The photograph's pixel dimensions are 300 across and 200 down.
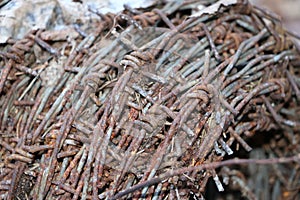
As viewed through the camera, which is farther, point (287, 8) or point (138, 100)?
point (287, 8)

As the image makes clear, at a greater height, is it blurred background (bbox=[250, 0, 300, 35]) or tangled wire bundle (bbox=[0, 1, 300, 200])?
tangled wire bundle (bbox=[0, 1, 300, 200])

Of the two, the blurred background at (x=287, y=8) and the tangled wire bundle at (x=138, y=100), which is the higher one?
the tangled wire bundle at (x=138, y=100)

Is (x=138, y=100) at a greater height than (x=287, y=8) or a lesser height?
greater

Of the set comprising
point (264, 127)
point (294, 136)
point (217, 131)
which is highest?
point (217, 131)

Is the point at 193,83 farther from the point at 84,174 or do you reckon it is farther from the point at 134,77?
the point at 84,174

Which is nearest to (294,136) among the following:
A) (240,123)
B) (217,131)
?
(240,123)

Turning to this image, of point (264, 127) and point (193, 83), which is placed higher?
point (193, 83)

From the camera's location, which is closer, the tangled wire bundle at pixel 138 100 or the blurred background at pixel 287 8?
the tangled wire bundle at pixel 138 100

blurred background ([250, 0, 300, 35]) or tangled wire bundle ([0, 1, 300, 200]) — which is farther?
blurred background ([250, 0, 300, 35])
